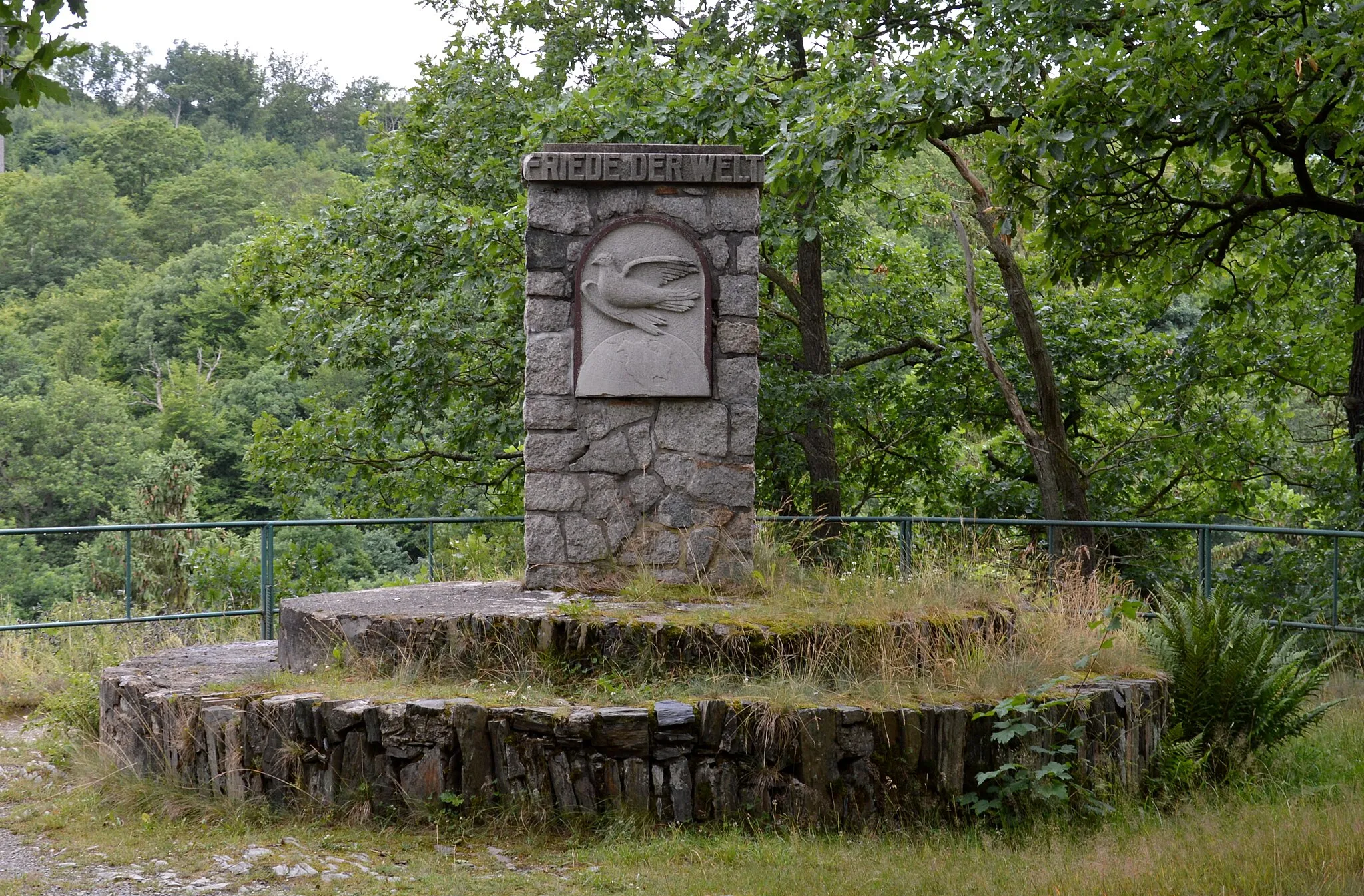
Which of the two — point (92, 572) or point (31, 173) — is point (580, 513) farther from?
point (31, 173)

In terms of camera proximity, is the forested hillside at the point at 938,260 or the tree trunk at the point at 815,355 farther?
the tree trunk at the point at 815,355

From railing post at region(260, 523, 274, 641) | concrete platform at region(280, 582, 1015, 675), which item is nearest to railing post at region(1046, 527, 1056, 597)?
concrete platform at region(280, 582, 1015, 675)

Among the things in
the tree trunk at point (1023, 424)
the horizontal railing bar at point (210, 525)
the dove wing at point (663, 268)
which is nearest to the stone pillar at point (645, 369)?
the dove wing at point (663, 268)

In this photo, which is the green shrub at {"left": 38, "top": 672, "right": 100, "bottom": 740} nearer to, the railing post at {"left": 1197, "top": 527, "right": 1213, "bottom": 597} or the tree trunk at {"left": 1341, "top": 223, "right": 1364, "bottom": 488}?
the railing post at {"left": 1197, "top": 527, "right": 1213, "bottom": 597}

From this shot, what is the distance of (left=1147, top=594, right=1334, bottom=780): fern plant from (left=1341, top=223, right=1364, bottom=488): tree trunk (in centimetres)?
541

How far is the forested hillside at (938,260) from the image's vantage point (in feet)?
26.9

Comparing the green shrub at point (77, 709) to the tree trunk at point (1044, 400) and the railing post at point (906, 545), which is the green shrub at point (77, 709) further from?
the tree trunk at point (1044, 400)

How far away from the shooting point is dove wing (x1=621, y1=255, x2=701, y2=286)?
22.4ft

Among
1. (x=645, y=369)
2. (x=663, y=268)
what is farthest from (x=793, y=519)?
(x=663, y=268)

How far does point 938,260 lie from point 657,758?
1004 centimetres

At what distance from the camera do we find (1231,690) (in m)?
5.89

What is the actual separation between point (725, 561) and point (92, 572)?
14.1m

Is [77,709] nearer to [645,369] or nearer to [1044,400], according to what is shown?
[645,369]

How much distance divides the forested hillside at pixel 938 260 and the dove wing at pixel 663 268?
6.57 feet
